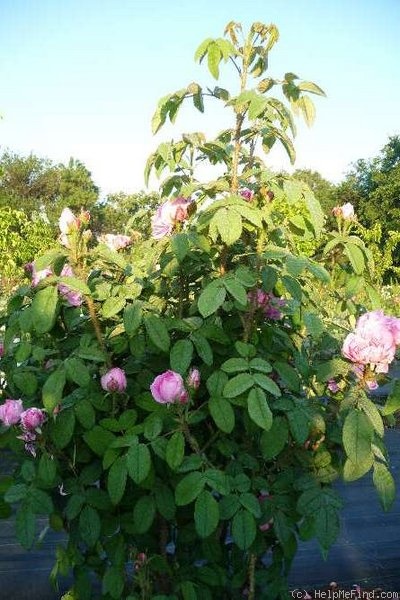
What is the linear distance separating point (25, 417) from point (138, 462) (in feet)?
0.93

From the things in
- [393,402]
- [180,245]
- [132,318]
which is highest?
[180,245]

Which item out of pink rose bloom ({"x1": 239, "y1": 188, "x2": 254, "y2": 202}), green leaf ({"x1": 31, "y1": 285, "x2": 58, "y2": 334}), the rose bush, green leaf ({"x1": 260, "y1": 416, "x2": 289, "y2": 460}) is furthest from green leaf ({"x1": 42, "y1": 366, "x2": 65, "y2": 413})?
pink rose bloom ({"x1": 239, "y1": 188, "x2": 254, "y2": 202})

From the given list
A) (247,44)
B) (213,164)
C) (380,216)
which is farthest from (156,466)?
(380,216)

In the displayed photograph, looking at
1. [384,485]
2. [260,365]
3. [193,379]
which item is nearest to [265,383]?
[260,365]

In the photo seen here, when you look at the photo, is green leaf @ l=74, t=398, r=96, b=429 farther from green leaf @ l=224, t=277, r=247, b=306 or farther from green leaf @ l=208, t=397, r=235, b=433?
green leaf @ l=224, t=277, r=247, b=306

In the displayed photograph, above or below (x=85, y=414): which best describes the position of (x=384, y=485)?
below

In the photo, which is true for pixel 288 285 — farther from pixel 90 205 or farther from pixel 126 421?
pixel 90 205

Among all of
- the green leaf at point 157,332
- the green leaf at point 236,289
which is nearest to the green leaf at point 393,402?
the green leaf at point 236,289

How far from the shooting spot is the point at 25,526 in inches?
53.4

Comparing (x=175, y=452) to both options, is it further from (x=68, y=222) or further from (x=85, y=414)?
(x=68, y=222)

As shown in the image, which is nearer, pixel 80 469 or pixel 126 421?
pixel 126 421

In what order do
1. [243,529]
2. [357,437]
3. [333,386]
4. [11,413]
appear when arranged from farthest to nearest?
[333,386] → [11,413] → [243,529] → [357,437]

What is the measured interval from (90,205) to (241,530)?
3678 centimetres

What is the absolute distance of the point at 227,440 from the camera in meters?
1.41
